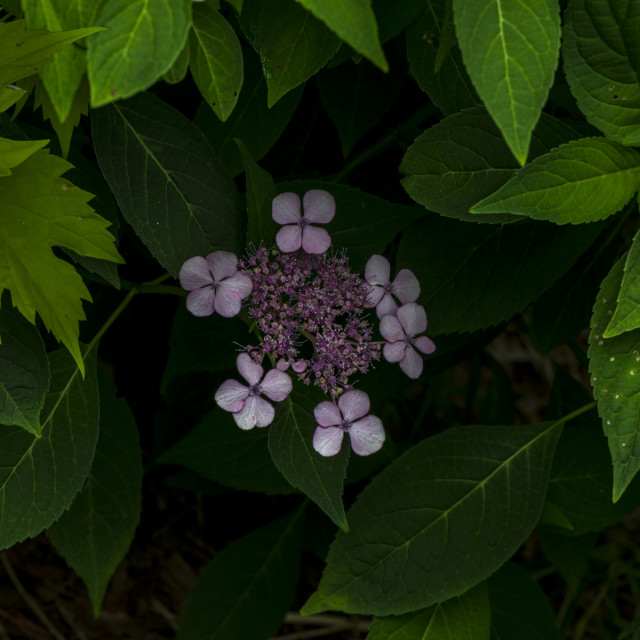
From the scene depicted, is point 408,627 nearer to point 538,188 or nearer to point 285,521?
point 285,521

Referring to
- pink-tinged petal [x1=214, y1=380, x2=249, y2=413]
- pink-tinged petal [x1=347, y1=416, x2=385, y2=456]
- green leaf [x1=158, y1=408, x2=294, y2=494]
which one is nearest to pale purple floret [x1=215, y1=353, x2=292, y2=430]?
pink-tinged petal [x1=214, y1=380, x2=249, y2=413]

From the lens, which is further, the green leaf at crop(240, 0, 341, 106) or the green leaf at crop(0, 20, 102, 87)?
the green leaf at crop(240, 0, 341, 106)

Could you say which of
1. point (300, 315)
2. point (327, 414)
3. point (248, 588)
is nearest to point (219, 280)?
point (300, 315)

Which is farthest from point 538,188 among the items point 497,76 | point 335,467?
point 335,467

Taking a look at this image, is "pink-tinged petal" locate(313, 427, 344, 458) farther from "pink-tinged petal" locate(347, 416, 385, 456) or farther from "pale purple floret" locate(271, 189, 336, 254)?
"pale purple floret" locate(271, 189, 336, 254)

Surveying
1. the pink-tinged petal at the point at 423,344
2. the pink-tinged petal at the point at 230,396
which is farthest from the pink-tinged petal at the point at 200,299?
the pink-tinged petal at the point at 423,344

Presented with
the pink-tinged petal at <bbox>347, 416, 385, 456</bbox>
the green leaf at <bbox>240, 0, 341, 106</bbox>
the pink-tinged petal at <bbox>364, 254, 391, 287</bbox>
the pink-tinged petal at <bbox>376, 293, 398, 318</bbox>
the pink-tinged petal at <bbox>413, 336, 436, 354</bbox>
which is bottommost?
the pink-tinged petal at <bbox>347, 416, 385, 456</bbox>
